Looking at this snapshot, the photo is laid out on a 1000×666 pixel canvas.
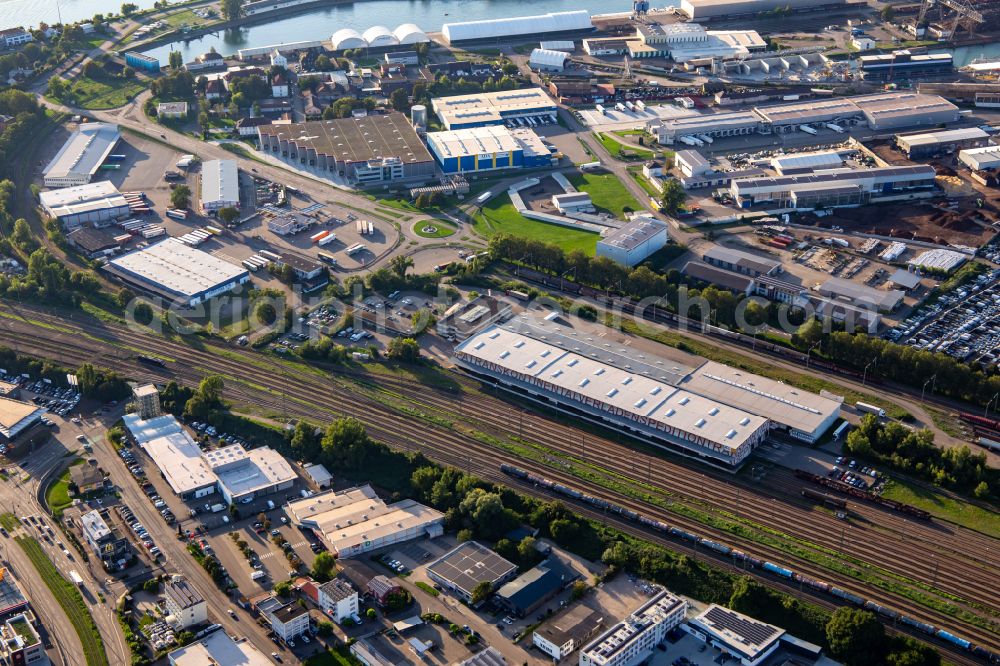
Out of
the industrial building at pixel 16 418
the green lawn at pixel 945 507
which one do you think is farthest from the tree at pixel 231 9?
the green lawn at pixel 945 507

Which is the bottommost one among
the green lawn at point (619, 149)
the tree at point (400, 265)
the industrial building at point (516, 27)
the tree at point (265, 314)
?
the tree at point (265, 314)

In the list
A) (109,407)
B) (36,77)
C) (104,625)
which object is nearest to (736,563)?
(104,625)

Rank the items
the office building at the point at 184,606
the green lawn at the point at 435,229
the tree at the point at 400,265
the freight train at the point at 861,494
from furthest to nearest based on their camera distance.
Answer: the green lawn at the point at 435,229
the tree at the point at 400,265
the freight train at the point at 861,494
the office building at the point at 184,606

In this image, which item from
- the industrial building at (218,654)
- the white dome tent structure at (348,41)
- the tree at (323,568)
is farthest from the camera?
the white dome tent structure at (348,41)

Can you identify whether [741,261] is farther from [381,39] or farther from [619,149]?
[381,39]

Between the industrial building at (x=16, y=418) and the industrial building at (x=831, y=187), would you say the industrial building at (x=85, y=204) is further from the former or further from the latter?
the industrial building at (x=831, y=187)

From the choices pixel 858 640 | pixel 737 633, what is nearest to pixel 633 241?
pixel 737 633

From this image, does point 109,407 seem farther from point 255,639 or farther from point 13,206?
point 13,206
